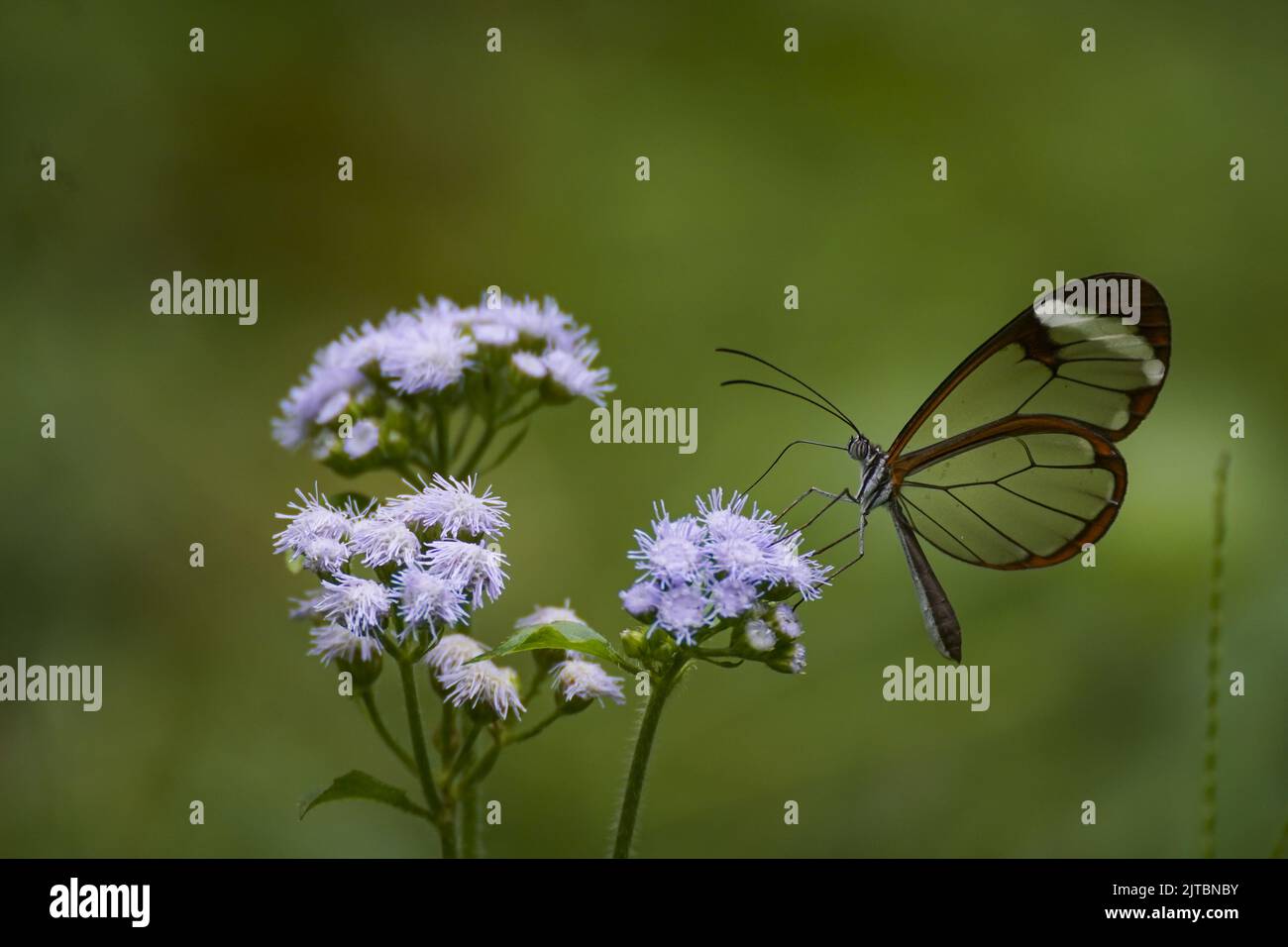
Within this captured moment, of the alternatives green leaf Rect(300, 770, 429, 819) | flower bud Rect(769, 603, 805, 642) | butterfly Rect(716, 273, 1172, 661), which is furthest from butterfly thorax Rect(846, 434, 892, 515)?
green leaf Rect(300, 770, 429, 819)

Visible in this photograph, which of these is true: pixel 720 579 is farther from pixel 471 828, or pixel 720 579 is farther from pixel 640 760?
pixel 471 828

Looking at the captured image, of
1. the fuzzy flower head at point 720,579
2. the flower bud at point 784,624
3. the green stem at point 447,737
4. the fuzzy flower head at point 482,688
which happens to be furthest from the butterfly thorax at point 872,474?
the green stem at point 447,737

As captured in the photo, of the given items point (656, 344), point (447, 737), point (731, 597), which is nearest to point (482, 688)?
point (447, 737)

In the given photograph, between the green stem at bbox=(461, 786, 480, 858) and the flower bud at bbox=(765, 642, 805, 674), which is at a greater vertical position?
the flower bud at bbox=(765, 642, 805, 674)

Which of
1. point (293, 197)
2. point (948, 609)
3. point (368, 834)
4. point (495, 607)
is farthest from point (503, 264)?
point (948, 609)

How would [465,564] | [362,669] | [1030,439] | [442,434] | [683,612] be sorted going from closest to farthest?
[683,612] → [465,564] → [362,669] → [1030,439] → [442,434]

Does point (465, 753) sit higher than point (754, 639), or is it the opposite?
point (754, 639)

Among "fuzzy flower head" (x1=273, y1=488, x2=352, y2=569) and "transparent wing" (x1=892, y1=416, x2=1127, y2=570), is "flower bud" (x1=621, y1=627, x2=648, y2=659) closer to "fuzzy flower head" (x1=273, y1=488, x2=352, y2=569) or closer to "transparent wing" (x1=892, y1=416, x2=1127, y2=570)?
"fuzzy flower head" (x1=273, y1=488, x2=352, y2=569)
